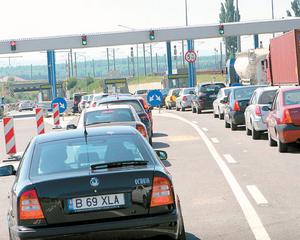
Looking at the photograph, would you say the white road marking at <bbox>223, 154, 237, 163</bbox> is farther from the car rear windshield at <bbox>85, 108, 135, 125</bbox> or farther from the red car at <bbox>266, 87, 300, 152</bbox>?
the car rear windshield at <bbox>85, 108, 135, 125</bbox>

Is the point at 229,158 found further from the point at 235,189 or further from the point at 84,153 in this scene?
the point at 84,153

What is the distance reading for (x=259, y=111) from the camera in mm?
20641

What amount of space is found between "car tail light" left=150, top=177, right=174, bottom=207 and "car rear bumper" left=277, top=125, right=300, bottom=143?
33.5 ft

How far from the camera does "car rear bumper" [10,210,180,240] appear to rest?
6.07m

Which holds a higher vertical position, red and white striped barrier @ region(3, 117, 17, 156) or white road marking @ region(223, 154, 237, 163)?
red and white striped barrier @ region(3, 117, 17, 156)

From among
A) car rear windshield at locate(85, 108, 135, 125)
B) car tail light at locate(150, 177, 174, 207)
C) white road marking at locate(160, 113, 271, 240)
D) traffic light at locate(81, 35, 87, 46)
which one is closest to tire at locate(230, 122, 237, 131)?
white road marking at locate(160, 113, 271, 240)

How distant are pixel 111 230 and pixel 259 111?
14.9 meters

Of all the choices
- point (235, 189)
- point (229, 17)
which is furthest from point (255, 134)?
point (229, 17)

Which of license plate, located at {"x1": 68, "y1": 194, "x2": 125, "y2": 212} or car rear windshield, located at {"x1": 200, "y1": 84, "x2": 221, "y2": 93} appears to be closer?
license plate, located at {"x1": 68, "y1": 194, "x2": 125, "y2": 212}

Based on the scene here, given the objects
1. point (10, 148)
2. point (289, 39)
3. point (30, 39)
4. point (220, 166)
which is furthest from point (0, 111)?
point (220, 166)

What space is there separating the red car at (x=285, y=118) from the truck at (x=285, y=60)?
10508 mm

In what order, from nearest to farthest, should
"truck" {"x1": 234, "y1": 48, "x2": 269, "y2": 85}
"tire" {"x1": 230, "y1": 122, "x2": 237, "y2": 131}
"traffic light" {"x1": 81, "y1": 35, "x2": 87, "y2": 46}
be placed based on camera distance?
"tire" {"x1": 230, "y1": 122, "x2": 237, "y2": 131}
"truck" {"x1": 234, "y1": 48, "x2": 269, "y2": 85}
"traffic light" {"x1": 81, "y1": 35, "x2": 87, "y2": 46}

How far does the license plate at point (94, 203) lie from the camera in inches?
245

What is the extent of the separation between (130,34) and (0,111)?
1623 cm
